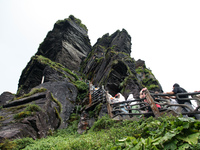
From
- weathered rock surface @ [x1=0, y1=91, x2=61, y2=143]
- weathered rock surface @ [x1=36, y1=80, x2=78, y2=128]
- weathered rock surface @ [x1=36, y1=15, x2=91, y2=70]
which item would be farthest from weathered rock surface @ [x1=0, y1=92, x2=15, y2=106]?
weathered rock surface @ [x1=0, y1=91, x2=61, y2=143]

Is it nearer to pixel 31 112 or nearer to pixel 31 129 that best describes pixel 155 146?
pixel 31 129

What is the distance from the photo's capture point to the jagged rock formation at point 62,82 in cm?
662

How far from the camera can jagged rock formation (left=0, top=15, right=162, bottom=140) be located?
6.62 meters

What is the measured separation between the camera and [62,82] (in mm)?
14484

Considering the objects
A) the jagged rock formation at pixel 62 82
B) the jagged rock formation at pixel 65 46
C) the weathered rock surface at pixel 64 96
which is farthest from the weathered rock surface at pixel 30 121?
the jagged rock formation at pixel 65 46

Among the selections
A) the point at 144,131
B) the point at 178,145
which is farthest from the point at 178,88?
the point at 178,145

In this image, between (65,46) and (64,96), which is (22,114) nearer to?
(64,96)

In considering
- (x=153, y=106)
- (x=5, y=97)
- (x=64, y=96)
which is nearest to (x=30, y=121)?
(x=153, y=106)

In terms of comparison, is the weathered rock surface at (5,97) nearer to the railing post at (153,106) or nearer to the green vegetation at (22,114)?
the green vegetation at (22,114)

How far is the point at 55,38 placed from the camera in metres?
37.9

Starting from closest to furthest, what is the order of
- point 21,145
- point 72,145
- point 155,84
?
point 72,145
point 21,145
point 155,84

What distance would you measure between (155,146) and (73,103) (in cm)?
1283

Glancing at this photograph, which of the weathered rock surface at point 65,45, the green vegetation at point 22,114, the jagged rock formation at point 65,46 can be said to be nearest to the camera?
the green vegetation at point 22,114

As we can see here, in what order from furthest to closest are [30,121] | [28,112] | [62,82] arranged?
[62,82], [28,112], [30,121]
